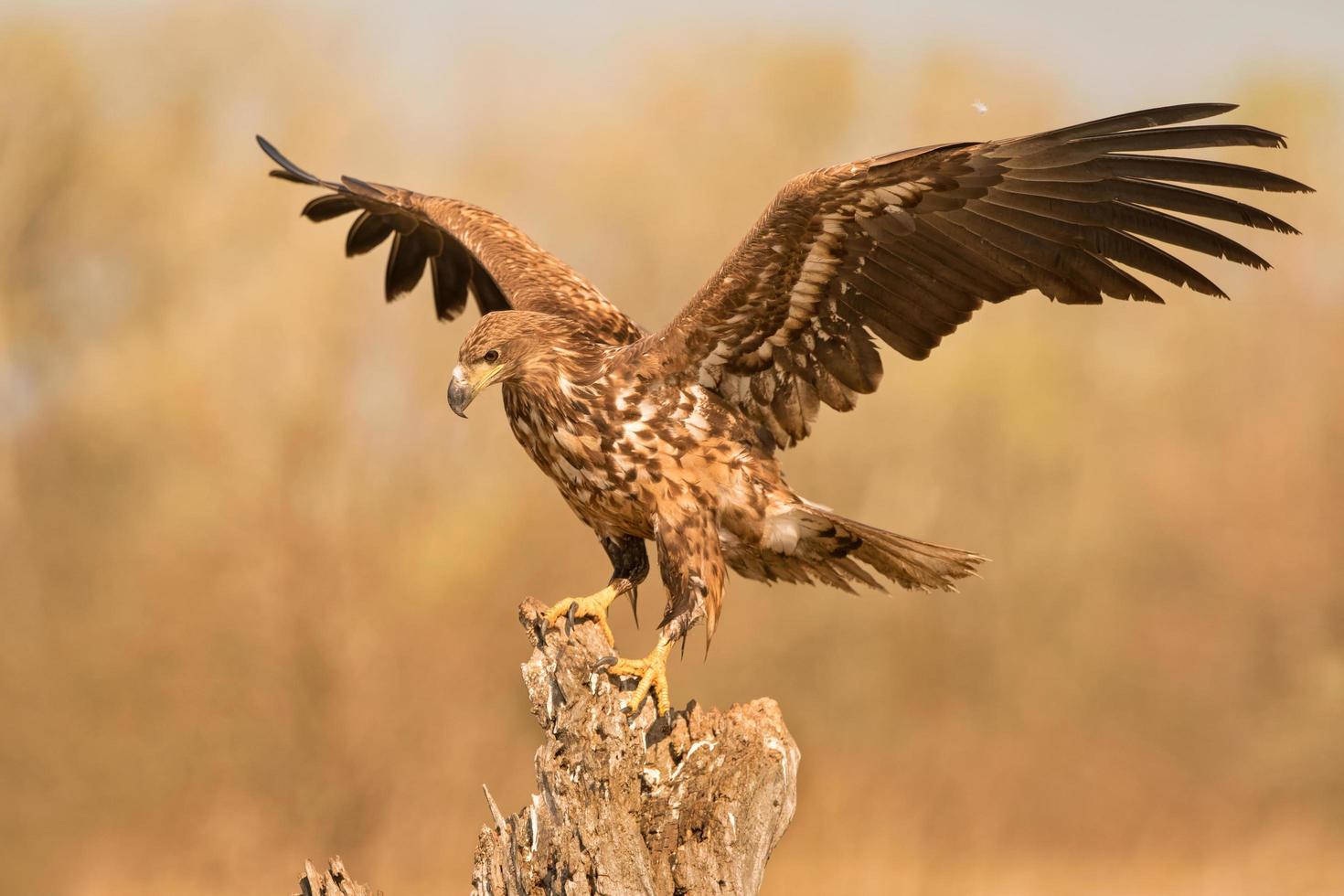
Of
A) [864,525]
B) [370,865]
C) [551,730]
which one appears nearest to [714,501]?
[864,525]

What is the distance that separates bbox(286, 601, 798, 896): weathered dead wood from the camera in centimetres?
429

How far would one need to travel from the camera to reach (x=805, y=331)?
5.34 meters

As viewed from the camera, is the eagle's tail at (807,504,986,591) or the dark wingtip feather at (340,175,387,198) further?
the dark wingtip feather at (340,175,387,198)

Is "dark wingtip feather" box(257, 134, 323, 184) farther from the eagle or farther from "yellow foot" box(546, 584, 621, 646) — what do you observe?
"yellow foot" box(546, 584, 621, 646)

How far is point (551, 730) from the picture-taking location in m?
4.48

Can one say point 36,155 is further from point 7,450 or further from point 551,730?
point 551,730

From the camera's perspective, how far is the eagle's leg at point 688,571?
493 centimetres

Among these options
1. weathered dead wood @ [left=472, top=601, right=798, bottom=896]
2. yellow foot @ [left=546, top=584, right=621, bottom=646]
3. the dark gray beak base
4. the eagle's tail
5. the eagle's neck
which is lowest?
weathered dead wood @ [left=472, top=601, right=798, bottom=896]

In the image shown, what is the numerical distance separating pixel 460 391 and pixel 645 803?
1.53 m

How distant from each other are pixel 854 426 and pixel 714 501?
25.2 ft

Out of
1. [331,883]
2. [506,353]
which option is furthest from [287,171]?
[331,883]

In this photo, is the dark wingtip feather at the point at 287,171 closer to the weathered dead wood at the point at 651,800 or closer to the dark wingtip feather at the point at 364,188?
the dark wingtip feather at the point at 364,188

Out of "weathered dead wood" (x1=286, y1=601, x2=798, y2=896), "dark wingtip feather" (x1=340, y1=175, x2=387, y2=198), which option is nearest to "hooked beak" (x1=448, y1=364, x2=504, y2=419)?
"weathered dead wood" (x1=286, y1=601, x2=798, y2=896)

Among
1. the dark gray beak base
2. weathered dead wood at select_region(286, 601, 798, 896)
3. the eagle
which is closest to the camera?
weathered dead wood at select_region(286, 601, 798, 896)
